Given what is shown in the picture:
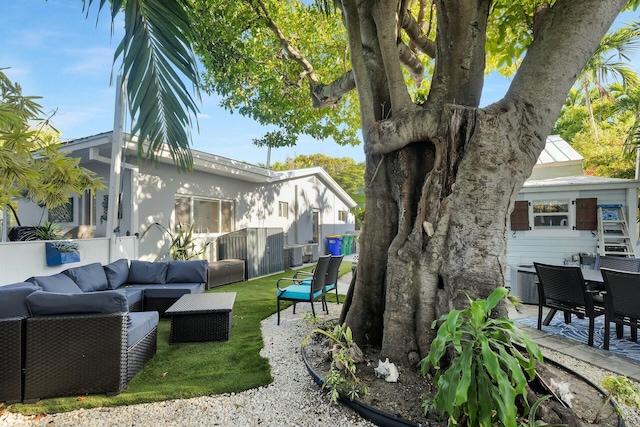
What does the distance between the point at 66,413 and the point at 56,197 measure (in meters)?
2.63

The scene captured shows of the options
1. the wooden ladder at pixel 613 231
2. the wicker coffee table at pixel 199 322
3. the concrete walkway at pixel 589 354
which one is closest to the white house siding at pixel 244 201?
the wicker coffee table at pixel 199 322

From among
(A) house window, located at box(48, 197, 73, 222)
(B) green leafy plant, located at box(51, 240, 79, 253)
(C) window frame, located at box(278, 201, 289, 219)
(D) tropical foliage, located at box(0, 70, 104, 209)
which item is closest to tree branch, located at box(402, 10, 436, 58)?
(D) tropical foliage, located at box(0, 70, 104, 209)

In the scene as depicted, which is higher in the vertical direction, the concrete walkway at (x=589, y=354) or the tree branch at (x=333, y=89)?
the tree branch at (x=333, y=89)

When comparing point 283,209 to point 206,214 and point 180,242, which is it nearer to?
point 206,214

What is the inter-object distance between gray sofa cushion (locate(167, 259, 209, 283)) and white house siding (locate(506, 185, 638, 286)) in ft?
24.8

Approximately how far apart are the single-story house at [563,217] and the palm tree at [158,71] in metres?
A: 9.09

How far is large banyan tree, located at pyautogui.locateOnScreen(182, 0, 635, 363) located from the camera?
3.16 meters

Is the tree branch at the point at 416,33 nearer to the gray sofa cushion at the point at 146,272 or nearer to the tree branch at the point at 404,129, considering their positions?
the tree branch at the point at 404,129

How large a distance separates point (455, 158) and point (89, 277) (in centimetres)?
560

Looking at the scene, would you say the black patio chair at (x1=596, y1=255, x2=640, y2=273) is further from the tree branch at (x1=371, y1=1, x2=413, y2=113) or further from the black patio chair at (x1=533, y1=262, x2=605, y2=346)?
the tree branch at (x1=371, y1=1, x2=413, y2=113)

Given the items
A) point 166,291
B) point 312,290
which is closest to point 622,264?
point 312,290

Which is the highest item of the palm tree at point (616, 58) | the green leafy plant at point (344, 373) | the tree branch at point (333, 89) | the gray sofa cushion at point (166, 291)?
the palm tree at point (616, 58)

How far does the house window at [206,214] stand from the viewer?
9.76 metres

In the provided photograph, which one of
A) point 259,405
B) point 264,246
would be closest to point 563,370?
point 259,405
